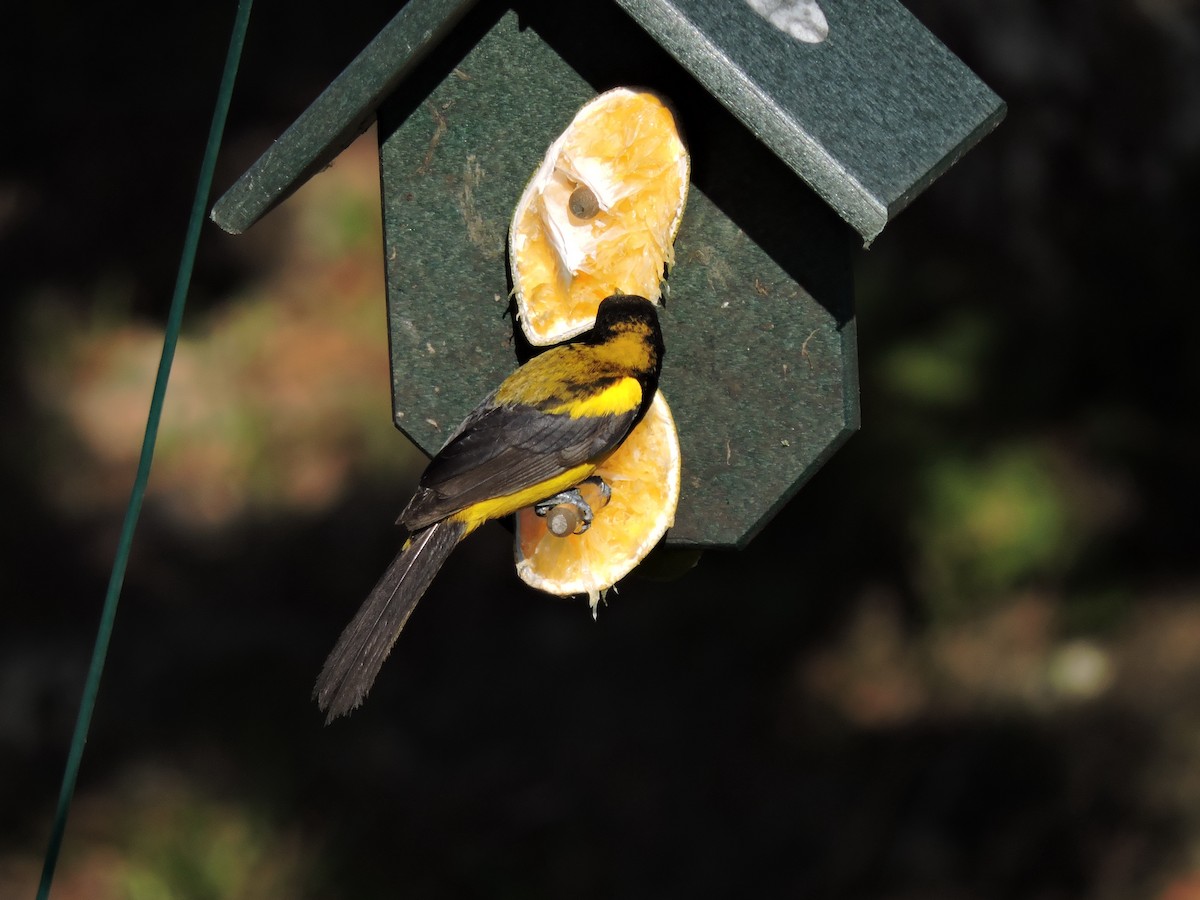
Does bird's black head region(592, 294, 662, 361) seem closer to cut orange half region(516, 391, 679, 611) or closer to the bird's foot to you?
cut orange half region(516, 391, 679, 611)

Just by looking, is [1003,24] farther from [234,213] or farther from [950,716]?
[234,213]

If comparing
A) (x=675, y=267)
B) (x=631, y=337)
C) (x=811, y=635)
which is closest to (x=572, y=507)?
(x=631, y=337)

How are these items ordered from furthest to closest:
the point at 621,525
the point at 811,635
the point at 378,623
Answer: the point at 811,635
the point at 621,525
the point at 378,623

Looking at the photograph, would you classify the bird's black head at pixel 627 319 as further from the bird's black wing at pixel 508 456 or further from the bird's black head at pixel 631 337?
the bird's black wing at pixel 508 456

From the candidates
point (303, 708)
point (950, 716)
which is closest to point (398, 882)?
point (303, 708)

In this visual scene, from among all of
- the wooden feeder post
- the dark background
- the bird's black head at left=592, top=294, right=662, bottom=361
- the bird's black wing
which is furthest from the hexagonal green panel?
the dark background

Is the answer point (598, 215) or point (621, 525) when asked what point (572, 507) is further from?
point (598, 215)

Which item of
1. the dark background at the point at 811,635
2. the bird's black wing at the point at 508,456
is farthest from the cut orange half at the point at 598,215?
the dark background at the point at 811,635
